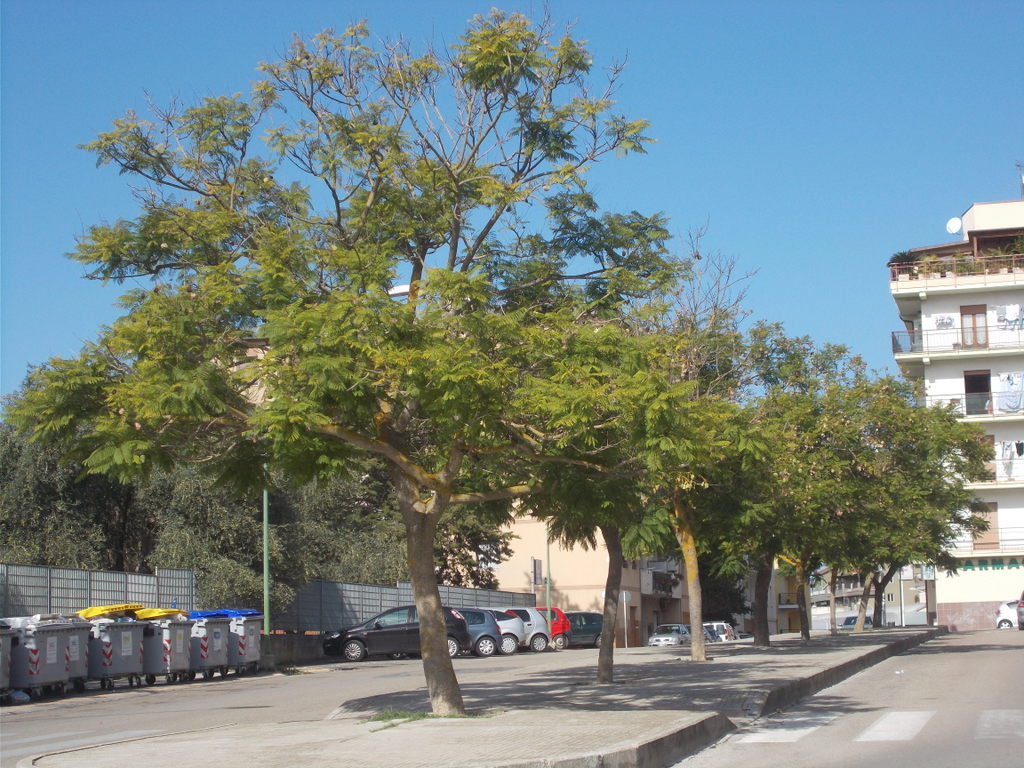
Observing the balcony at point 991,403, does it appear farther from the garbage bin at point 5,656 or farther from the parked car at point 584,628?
the garbage bin at point 5,656

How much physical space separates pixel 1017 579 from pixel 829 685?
38.8 metres

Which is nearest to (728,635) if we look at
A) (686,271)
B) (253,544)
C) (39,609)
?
(253,544)

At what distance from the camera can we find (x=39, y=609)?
25906 mm

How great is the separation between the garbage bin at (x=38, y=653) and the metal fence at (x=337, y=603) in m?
14.6

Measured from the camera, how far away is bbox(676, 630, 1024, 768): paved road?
10781 mm

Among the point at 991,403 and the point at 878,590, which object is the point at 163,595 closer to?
the point at 878,590

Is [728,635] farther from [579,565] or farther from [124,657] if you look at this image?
[124,657]

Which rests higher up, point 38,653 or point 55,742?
point 38,653

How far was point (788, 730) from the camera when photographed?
13.5 meters

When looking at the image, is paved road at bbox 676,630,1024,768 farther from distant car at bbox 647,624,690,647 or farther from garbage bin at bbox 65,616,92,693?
distant car at bbox 647,624,690,647

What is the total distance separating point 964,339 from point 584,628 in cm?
2557

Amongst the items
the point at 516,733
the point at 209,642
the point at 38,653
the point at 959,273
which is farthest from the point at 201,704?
the point at 959,273

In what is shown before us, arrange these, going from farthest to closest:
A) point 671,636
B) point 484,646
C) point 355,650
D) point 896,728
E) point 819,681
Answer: point 671,636, point 484,646, point 355,650, point 819,681, point 896,728

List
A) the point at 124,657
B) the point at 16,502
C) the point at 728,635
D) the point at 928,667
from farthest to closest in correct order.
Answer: the point at 728,635 → the point at 16,502 → the point at 928,667 → the point at 124,657
